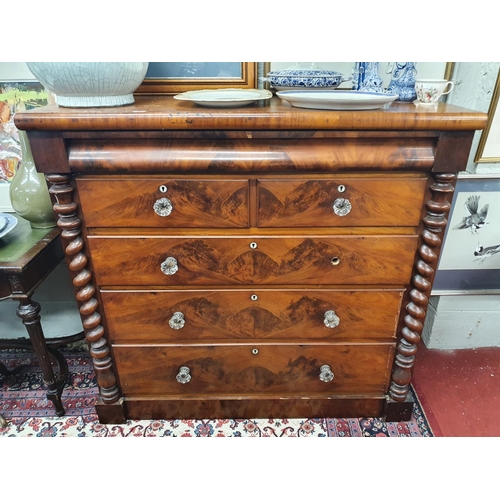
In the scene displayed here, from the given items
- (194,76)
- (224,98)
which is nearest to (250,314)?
(224,98)

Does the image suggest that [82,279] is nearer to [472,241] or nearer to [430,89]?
[430,89]

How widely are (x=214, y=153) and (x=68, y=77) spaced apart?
0.44m

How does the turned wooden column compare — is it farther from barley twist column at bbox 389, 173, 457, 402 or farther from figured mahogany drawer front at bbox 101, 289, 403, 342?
barley twist column at bbox 389, 173, 457, 402

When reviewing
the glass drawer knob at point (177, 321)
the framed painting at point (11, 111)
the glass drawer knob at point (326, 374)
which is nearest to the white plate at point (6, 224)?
the framed painting at point (11, 111)

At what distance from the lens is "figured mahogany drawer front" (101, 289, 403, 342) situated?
1.31 meters

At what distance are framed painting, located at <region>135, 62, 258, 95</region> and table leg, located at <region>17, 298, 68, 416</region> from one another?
2.84ft

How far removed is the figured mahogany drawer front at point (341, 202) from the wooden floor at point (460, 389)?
88 centimetres

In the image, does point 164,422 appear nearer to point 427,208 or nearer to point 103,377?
point 103,377

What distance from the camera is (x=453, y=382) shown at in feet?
5.71

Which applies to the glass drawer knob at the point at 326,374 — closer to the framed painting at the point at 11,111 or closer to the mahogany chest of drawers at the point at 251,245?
the mahogany chest of drawers at the point at 251,245

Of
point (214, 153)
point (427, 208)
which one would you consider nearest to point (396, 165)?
point (427, 208)

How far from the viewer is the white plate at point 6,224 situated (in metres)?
1.37

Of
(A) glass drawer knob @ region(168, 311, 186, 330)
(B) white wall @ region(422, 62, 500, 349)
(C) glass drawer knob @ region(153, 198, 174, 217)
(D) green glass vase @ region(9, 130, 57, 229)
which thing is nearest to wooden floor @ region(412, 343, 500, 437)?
(B) white wall @ region(422, 62, 500, 349)
